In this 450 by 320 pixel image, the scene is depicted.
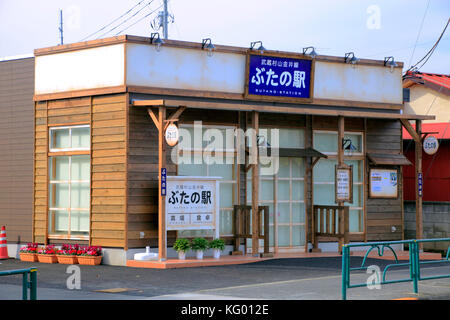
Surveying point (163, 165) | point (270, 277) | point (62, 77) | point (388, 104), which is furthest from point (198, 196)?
point (388, 104)

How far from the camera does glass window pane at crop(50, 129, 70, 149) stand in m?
20.0

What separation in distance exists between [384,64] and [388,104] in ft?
4.09

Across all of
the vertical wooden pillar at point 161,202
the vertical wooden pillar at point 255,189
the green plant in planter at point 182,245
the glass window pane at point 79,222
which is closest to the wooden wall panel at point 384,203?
the vertical wooden pillar at point 255,189

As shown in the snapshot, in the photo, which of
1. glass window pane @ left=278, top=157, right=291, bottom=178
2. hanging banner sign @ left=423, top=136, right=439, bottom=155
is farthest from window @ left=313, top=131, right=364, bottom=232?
hanging banner sign @ left=423, top=136, right=439, bottom=155

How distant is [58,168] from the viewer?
20250 millimetres

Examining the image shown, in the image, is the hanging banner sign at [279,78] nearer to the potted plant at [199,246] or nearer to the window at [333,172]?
the window at [333,172]

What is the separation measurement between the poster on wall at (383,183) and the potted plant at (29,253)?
1008cm

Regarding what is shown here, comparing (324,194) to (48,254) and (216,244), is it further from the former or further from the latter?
(48,254)

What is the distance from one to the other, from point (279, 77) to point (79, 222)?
690 centimetres

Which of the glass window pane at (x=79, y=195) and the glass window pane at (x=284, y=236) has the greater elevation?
the glass window pane at (x=79, y=195)

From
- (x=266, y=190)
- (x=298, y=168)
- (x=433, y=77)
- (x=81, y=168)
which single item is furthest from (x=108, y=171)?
(x=433, y=77)

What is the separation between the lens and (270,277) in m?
15.6

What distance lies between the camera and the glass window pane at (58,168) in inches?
789
